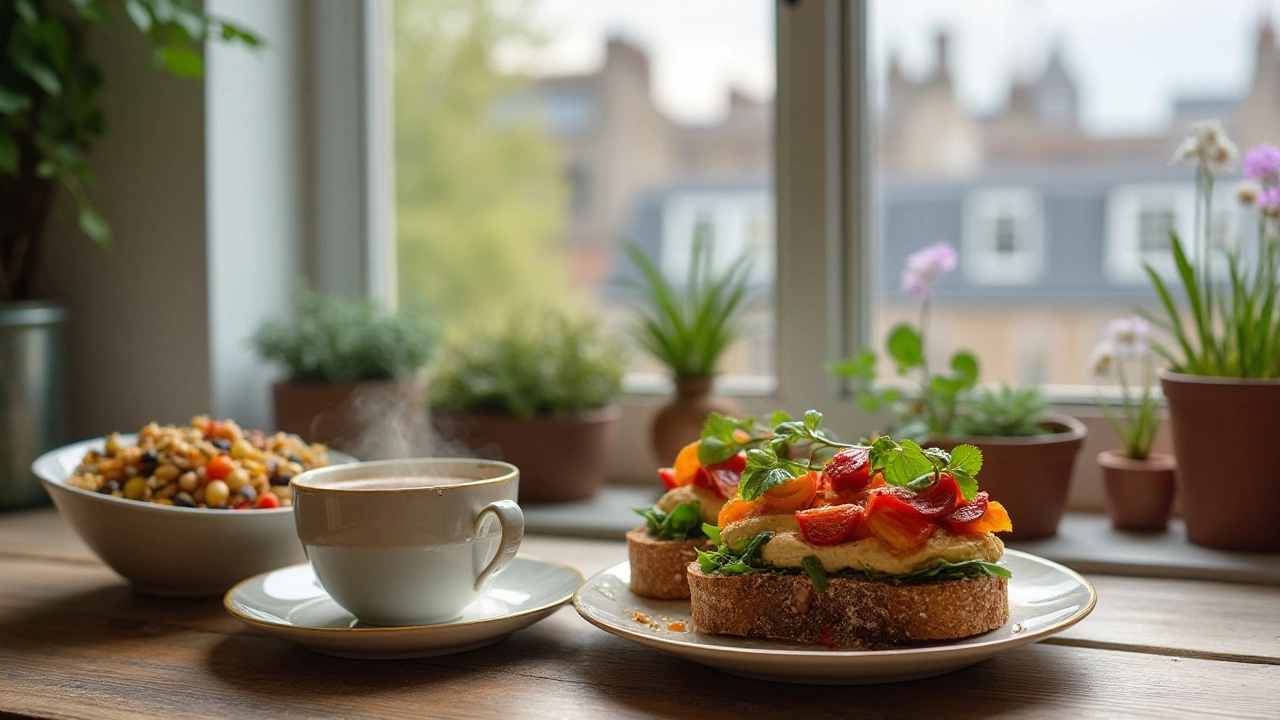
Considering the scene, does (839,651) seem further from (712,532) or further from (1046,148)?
(1046,148)

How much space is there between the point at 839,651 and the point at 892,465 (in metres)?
0.14

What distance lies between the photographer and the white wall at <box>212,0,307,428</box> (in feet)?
5.80

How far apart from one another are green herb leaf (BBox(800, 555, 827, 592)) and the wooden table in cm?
8

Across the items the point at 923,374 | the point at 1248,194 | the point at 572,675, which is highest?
the point at 1248,194

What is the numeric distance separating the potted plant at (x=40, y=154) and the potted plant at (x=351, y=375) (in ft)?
0.99

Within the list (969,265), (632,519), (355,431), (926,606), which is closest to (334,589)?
(926,606)

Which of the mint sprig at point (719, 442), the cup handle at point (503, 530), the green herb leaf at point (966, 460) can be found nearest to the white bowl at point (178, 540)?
the cup handle at point (503, 530)

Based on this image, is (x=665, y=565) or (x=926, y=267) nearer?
(x=665, y=565)

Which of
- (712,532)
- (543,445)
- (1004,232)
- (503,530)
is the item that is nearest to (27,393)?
(543,445)

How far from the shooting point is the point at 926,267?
4.93ft

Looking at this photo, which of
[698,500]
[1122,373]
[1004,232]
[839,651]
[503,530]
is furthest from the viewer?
[1004,232]

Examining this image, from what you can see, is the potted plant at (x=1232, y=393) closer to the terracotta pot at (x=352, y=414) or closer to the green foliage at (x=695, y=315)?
the green foliage at (x=695, y=315)

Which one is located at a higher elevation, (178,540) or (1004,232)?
(1004,232)

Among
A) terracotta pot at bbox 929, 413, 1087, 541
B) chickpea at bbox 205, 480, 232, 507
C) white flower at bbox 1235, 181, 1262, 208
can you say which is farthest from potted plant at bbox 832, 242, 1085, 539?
chickpea at bbox 205, 480, 232, 507
